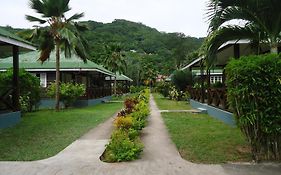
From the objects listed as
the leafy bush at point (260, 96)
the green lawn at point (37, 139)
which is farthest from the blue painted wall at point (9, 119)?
the leafy bush at point (260, 96)

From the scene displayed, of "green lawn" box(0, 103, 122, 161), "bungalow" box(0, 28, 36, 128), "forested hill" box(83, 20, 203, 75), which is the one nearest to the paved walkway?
"green lawn" box(0, 103, 122, 161)

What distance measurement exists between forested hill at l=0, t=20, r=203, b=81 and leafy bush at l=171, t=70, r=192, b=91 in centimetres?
4694

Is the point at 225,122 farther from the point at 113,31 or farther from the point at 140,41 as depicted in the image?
the point at 140,41

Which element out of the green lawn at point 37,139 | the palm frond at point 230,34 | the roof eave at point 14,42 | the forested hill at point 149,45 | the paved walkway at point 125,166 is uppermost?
the forested hill at point 149,45

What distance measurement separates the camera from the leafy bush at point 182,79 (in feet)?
118

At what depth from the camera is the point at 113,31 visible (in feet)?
291

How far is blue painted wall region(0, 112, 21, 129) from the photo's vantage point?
13859mm

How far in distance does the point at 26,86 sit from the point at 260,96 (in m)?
15.5

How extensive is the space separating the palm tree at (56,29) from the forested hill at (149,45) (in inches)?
2340

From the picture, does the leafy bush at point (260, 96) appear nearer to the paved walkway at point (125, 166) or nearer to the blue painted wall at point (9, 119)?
the paved walkway at point (125, 166)

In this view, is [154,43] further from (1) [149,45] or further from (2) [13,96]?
(2) [13,96]

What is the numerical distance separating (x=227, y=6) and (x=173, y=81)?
27.9 m

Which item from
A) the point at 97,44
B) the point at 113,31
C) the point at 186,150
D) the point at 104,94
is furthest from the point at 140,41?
the point at 186,150

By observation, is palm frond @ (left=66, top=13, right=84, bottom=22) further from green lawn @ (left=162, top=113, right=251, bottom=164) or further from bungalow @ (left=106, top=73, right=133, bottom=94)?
bungalow @ (left=106, top=73, right=133, bottom=94)
